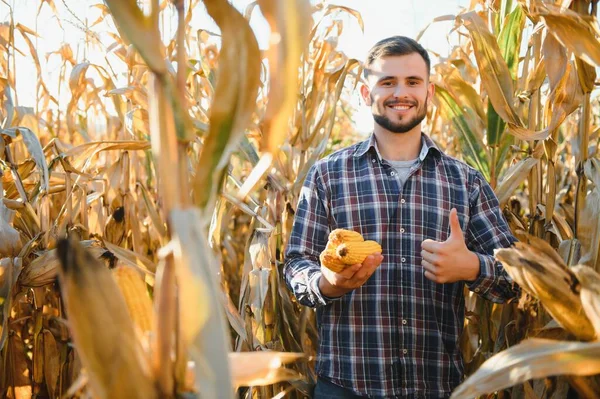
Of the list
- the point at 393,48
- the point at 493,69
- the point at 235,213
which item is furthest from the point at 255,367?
the point at 235,213

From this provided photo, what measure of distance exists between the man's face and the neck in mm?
61

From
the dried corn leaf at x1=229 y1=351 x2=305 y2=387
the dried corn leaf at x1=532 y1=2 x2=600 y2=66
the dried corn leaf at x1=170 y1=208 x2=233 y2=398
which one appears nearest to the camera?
the dried corn leaf at x1=170 y1=208 x2=233 y2=398

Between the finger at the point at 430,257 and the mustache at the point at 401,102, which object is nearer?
the finger at the point at 430,257

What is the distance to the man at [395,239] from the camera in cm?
179

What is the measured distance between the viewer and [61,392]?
2.21m

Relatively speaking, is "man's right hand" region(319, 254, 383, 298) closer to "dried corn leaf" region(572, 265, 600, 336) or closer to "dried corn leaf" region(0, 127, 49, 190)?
"dried corn leaf" region(572, 265, 600, 336)

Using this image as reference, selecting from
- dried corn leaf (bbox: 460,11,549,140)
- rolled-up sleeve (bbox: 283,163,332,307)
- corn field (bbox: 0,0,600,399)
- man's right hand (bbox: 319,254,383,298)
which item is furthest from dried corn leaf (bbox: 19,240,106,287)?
dried corn leaf (bbox: 460,11,549,140)

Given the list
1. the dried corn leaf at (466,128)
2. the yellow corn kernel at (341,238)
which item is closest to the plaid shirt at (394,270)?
the yellow corn kernel at (341,238)

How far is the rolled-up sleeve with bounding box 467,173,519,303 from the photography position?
1.72 metres

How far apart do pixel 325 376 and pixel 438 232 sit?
58 centimetres

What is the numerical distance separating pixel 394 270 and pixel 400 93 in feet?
1.84

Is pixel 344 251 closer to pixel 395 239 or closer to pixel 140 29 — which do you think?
pixel 395 239

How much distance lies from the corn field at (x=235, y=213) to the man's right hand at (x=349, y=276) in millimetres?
259

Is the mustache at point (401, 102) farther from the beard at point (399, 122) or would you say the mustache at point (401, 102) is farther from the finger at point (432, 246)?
the finger at point (432, 246)
